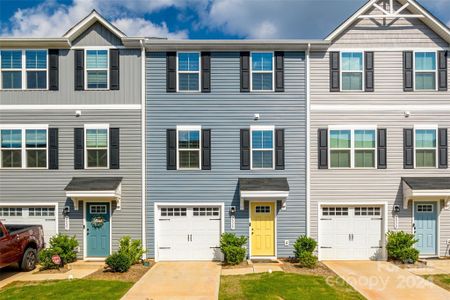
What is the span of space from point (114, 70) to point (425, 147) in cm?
1247

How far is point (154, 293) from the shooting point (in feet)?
33.4

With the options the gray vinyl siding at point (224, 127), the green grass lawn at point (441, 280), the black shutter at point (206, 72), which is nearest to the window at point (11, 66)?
the gray vinyl siding at point (224, 127)

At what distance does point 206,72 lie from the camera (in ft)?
46.6

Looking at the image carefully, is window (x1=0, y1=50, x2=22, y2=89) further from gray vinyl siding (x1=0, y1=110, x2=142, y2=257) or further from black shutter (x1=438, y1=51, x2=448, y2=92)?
black shutter (x1=438, y1=51, x2=448, y2=92)

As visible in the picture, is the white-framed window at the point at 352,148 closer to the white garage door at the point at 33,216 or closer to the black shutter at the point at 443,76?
the black shutter at the point at 443,76

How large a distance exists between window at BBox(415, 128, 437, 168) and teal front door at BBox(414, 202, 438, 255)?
160 centimetres

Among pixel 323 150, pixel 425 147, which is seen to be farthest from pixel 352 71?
pixel 425 147

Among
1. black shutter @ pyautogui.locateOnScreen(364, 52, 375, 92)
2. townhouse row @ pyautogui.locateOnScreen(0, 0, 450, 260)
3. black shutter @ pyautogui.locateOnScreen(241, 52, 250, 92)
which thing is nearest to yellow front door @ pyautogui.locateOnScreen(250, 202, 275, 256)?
townhouse row @ pyautogui.locateOnScreen(0, 0, 450, 260)

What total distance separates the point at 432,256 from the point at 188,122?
35.5ft

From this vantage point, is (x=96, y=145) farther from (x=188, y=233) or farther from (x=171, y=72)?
(x=188, y=233)

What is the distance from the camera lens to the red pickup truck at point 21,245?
11.5m

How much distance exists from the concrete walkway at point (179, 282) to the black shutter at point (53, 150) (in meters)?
5.54

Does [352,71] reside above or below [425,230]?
above

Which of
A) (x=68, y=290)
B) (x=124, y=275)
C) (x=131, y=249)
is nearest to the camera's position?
(x=68, y=290)
